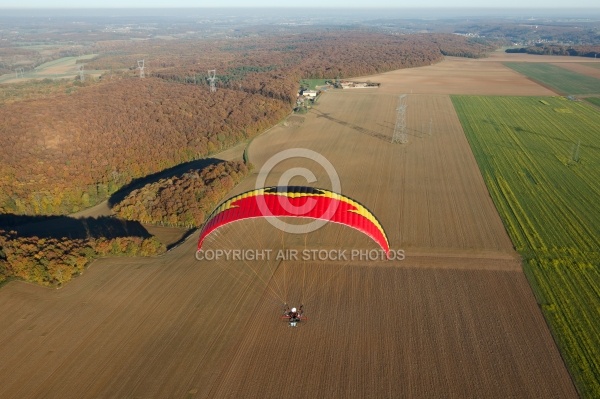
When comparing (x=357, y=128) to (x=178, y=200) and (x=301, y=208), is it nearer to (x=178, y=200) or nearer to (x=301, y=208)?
(x=178, y=200)

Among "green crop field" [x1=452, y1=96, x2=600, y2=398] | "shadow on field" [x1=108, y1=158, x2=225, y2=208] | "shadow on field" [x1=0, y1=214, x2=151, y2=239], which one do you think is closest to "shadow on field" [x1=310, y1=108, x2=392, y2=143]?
"green crop field" [x1=452, y1=96, x2=600, y2=398]

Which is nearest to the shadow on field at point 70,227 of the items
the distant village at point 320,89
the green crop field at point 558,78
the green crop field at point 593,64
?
the distant village at point 320,89

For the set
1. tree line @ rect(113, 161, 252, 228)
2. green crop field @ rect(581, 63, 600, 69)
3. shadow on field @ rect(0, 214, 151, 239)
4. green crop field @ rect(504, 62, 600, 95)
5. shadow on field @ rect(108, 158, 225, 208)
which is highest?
green crop field @ rect(581, 63, 600, 69)

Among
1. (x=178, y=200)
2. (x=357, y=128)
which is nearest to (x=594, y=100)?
(x=357, y=128)

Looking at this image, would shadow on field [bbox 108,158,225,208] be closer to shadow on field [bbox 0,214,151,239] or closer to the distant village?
shadow on field [bbox 0,214,151,239]

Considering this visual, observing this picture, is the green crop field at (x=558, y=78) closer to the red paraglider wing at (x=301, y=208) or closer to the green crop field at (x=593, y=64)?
the green crop field at (x=593, y=64)

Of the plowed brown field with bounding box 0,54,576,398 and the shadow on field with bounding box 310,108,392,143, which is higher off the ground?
the shadow on field with bounding box 310,108,392,143

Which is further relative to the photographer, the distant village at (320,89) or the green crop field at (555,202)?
the distant village at (320,89)
